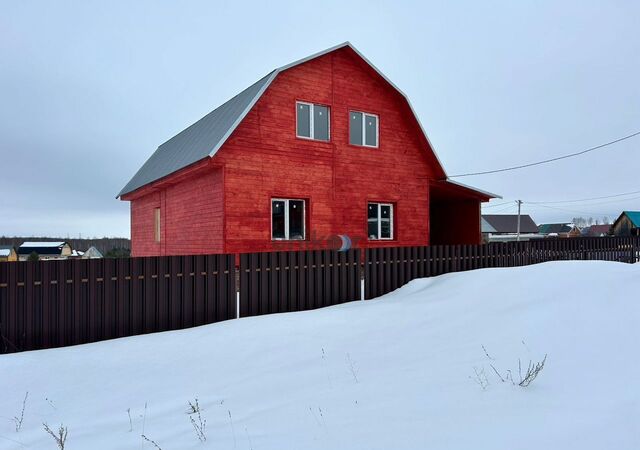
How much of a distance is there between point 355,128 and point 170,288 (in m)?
9.11

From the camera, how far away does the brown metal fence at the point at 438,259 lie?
373 inches

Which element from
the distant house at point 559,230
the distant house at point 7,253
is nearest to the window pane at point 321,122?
the distant house at point 7,253

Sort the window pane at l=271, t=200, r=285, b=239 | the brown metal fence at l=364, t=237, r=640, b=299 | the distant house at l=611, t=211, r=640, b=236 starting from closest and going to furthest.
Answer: the brown metal fence at l=364, t=237, r=640, b=299
the window pane at l=271, t=200, r=285, b=239
the distant house at l=611, t=211, r=640, b=236

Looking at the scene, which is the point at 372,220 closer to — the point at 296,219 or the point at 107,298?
the point at 296,219

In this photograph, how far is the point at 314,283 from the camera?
28.1ft

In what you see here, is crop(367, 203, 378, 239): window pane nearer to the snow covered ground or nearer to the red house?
the red house

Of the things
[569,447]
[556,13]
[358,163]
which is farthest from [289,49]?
[569,447]

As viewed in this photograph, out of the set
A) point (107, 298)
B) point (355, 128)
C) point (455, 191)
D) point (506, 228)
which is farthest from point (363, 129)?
point (506, 228)

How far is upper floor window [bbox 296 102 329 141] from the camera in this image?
12859mm

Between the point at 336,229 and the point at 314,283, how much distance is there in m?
4.93

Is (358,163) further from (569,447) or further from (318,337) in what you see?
(569,447)

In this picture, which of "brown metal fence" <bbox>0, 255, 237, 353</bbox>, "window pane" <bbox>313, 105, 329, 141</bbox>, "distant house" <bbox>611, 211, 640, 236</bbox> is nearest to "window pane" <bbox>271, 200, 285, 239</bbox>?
"window pane" <bbox>313, 105, 329, 141</bbox>

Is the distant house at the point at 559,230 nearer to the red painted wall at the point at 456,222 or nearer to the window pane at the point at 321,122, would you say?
the red painted wall at the point at 456,222

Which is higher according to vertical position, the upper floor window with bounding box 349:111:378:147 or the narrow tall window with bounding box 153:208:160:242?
the upper floor window with bounding box 349:111:378:147
